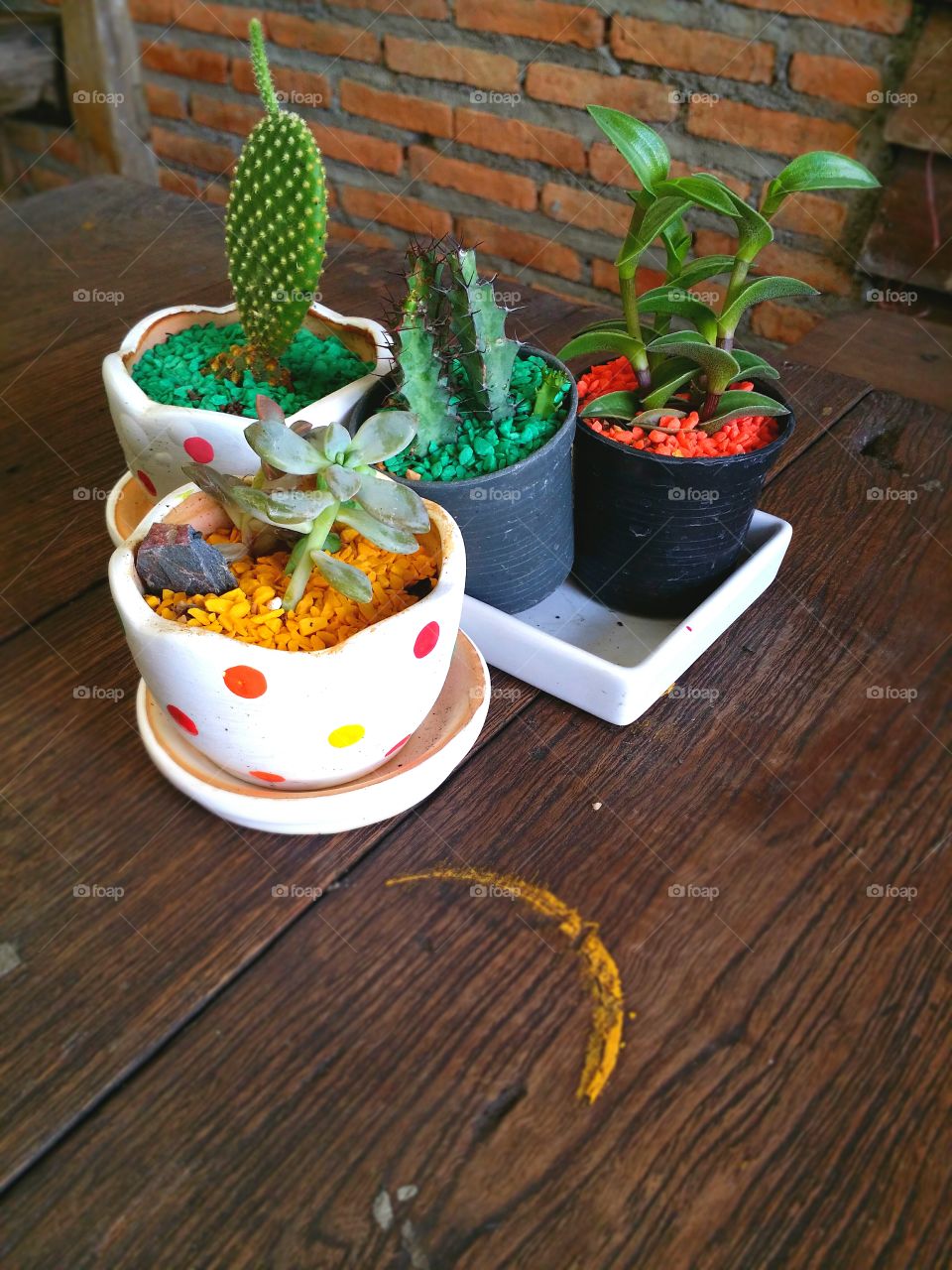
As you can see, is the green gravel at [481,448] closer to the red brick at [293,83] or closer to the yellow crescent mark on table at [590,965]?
the yellow crescent mark on table at [590,965]

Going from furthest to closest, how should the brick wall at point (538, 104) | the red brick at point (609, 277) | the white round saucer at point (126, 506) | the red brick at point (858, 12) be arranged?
the red brick at point (609, 277) < the brick wall at point (538, 104) < the red brick at point (858, 12) < the white round saucer at point (126, 506)

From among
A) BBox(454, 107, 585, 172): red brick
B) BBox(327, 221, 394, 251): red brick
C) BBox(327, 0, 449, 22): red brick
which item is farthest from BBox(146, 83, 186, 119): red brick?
BBox(454, 107, 585, 172): red brick

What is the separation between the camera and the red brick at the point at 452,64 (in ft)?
5.99

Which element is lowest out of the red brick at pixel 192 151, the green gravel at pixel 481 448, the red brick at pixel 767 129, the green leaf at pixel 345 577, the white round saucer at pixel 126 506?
the red brick at pixel 192 151

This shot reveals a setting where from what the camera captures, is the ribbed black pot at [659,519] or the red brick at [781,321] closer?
the ribbed black pot at [659,519]

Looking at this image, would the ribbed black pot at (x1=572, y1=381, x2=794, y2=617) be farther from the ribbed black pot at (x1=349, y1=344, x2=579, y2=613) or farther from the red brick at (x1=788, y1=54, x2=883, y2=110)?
the red brick at (x1=788, y1=54, x2=883, y2=110)

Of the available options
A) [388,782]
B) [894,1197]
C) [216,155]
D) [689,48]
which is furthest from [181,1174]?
[216,155]

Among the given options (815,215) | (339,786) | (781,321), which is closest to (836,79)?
(815,215)

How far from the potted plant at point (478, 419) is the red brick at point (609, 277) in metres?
1.25

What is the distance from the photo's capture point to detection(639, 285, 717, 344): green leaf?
0.69 metres

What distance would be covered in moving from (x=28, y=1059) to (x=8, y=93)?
2377 millimetres

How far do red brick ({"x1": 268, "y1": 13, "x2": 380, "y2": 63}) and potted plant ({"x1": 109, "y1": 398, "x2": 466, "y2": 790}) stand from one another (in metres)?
1.67

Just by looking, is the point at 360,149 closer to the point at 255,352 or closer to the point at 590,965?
the point at 255,352

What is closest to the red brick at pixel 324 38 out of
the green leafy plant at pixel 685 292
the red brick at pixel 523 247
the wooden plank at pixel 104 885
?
the red brick at pixel 523 247
